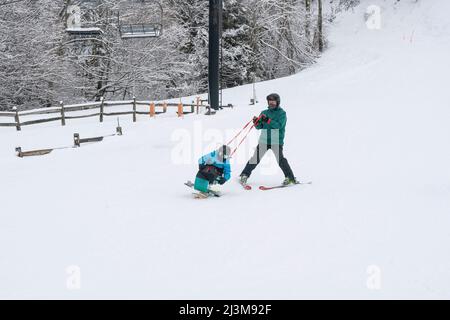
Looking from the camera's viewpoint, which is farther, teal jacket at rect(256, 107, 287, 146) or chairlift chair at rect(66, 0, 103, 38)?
chairlift chair at rect(66, 0, 103, 38)

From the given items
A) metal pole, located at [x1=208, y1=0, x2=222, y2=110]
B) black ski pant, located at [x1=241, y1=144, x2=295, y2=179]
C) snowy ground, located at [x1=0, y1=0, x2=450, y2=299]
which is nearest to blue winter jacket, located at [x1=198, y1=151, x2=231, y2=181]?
snowy ground, located at [x1=0, y1=0, x2=450, y2=299]

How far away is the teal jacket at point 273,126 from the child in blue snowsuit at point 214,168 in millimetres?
916

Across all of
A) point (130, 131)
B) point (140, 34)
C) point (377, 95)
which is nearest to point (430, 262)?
point (130, 131)

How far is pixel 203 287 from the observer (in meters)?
3.90

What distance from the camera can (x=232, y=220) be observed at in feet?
18.9

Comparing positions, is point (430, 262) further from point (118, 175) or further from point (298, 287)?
point (118, 175)

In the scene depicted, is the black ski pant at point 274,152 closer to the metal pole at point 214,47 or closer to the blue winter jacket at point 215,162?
the blue winter jacket at point 215,162

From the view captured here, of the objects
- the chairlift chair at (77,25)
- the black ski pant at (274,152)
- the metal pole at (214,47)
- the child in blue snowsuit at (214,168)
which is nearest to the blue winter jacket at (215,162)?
the child in blue snowsuit at (214,168)

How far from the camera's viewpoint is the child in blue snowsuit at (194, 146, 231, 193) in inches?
267

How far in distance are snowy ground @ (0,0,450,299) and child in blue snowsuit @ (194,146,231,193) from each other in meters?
0.34

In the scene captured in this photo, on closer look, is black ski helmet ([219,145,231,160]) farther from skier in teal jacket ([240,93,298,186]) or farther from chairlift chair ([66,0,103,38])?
chairlift chair ([66,0,103,38])

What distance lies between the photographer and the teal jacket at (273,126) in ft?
23.7

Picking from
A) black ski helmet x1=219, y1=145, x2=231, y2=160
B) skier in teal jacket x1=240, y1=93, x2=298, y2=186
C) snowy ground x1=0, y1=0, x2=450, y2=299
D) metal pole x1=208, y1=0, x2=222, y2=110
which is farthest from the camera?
metal pole x1=208, y1=0, x2=222, y2=110

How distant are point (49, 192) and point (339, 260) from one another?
17.1 feet
